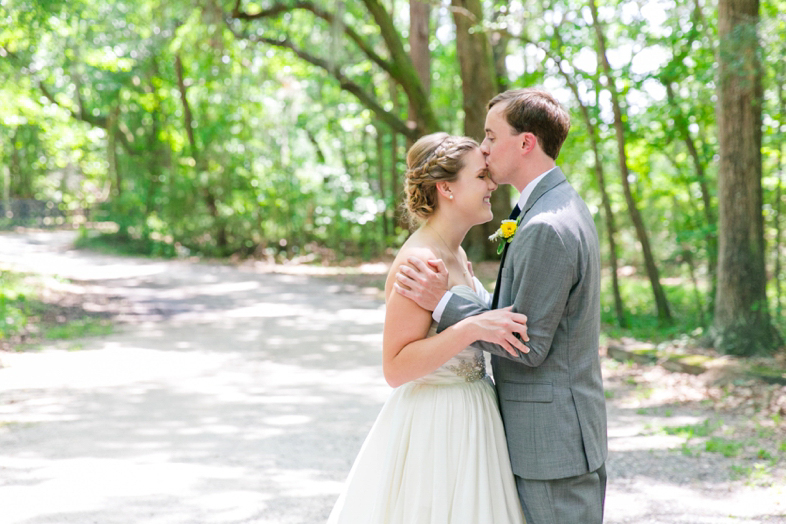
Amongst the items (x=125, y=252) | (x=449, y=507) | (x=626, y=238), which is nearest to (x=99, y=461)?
(x=449, y=507)

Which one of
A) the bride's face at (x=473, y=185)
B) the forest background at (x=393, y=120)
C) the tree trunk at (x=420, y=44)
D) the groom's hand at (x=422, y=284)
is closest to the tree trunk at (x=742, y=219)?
the forest background at (x=393, y=120)

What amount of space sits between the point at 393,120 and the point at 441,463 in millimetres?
12079

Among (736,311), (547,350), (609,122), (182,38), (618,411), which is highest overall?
(182,38)

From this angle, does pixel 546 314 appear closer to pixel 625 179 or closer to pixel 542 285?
pixel 542 285

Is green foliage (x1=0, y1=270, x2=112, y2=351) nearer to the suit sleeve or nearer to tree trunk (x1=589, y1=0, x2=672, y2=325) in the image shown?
tree trunk (x1=589, y1=0, x2=672, y2=325)

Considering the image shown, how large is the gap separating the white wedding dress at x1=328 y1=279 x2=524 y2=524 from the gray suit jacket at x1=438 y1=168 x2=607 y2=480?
5.7 inches

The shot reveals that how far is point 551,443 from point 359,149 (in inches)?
766

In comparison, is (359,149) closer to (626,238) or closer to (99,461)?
(626,238)

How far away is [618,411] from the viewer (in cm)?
613

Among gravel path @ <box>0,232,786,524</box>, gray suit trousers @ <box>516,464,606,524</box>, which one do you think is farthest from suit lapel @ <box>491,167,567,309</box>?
gravel path @ <box>0,232,786,524</box>

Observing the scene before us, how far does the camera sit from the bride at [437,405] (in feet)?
7.53

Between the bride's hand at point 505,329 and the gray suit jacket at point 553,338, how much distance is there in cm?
3

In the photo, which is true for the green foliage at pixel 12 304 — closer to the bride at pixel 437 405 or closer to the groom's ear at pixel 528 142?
the bride at pixel 437 405

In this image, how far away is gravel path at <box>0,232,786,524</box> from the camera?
13.5ft
